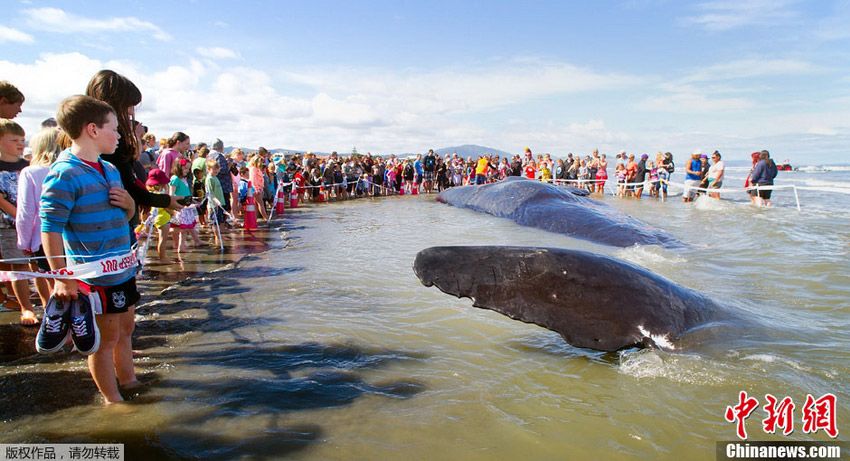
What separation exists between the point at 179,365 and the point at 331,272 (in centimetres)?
328

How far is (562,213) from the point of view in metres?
10.5

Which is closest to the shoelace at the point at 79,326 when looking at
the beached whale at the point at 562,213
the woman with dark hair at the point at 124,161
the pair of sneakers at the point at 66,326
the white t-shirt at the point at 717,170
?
the pair of sneakers at the point at 66,326

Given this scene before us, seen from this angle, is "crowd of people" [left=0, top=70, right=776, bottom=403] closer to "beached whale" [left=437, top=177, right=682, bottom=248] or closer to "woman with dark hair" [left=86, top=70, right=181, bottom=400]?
"woman with dark hair" [left=86, top=70, right=181, bottom=400]

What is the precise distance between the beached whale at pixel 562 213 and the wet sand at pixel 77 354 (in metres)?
6.21

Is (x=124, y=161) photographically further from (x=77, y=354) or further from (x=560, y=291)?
(x=560, y=291)

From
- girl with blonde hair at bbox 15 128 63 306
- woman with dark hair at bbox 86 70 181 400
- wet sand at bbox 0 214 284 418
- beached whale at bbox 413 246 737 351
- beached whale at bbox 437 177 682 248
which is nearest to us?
wet sand at bbox 0 214 284 418

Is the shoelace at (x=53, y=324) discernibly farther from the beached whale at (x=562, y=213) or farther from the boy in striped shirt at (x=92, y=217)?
the beached whale at (x=562, y=213)

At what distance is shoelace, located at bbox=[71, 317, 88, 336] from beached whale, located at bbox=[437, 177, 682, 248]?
7.62 m

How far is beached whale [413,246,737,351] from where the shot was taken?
3502 mm

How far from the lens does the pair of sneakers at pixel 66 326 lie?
8.75 ft

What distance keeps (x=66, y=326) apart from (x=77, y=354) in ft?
5.19

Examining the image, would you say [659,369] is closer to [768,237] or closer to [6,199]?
[6,199]

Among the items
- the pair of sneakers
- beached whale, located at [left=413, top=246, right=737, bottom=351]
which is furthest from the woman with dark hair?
beached whale, located at [left=413, top=246, right=737, bottom=351]

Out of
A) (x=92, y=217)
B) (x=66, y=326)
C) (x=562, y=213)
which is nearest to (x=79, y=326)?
(x=66, y=326)
